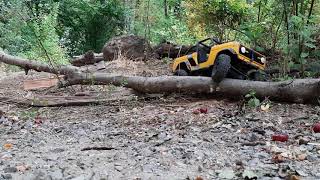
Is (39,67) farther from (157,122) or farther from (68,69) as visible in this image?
(157,122)

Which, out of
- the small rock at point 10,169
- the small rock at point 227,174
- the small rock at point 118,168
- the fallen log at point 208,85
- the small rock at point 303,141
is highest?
the fallen log at point 208,85

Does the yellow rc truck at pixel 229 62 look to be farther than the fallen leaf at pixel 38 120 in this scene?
Yes

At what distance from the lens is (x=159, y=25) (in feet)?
64.4

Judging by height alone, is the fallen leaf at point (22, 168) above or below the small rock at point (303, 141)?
below

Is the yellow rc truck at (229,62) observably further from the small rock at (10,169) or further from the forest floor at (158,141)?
the small rock at (10,169)

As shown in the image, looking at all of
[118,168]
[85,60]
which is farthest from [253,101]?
[85,60]

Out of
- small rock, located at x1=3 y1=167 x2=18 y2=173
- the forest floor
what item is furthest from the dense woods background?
small rock, located at x1=3 y1=167 x2=18 y2=173

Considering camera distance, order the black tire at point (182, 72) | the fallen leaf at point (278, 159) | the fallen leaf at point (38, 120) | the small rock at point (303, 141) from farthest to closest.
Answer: the black tire at point (182, 72), the fallen leaf at point (38, 120), the small rock at point (303, 141), the fallen leaf at point (278, 159)

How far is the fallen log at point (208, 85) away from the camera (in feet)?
19.3

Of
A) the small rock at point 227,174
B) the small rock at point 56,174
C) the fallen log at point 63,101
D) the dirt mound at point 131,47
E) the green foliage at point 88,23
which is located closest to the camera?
the small rock at point 227,174

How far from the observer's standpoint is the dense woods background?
7375 mm

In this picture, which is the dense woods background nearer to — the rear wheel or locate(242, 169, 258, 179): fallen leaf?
the rear wheel

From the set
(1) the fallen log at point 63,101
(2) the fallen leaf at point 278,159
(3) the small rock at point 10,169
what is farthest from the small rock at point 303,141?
(1) the fallen log at point 63,101

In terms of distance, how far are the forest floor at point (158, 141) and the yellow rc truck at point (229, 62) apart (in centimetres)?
50
